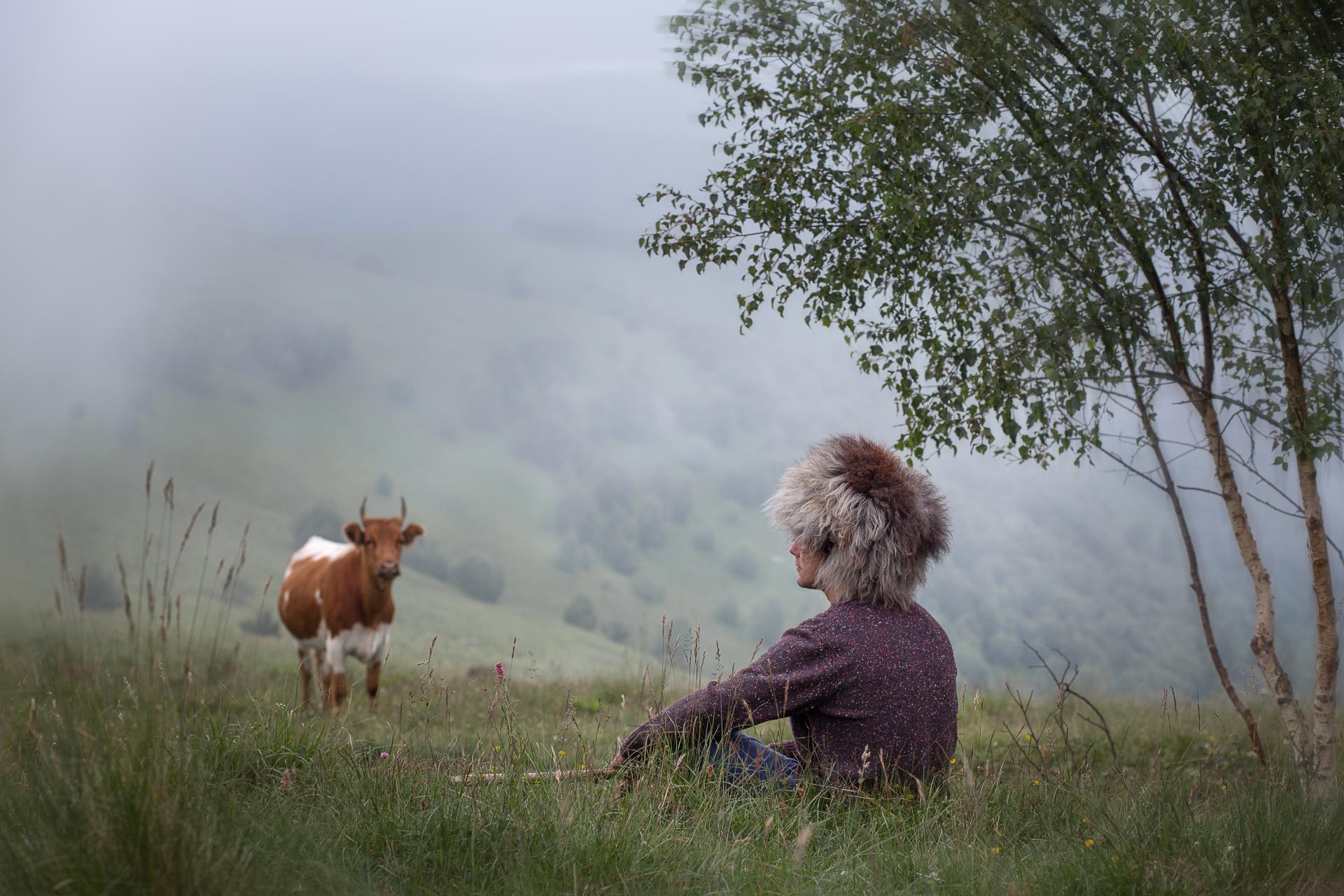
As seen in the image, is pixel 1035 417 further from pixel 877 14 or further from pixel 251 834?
pixel 251 834

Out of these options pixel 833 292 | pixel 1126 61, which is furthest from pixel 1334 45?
pixel 833 292

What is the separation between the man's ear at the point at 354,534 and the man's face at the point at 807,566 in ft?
20.6

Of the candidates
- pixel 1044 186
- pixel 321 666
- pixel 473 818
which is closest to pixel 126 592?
pixel 473 818

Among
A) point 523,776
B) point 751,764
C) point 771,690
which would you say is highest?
point 771,690

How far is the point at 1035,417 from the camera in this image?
21.6 ft

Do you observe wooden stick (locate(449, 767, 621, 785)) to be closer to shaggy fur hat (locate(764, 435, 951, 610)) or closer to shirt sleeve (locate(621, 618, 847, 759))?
shirt sleeve (locate(621, 618, 847, 759))

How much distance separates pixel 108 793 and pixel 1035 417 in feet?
17.2

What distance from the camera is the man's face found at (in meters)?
4.32

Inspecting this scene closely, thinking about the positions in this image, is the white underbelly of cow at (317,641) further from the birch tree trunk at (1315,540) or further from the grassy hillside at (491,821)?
the birch tree trunk at (1315,540)

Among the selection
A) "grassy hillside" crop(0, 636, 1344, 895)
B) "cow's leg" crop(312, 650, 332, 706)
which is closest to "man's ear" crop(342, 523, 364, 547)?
"cow's leg" crop(312, 650, 332, 706)

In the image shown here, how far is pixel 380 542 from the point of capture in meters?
9.62

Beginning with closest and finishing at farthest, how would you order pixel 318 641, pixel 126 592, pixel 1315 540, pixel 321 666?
1. pixel 126 592
2. pixel 1315 540
3. pixel 318 641
4. pixel 321 666

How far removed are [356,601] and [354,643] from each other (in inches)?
15.0

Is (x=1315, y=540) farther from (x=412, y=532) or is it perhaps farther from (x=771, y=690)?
(x=412, y=532)
